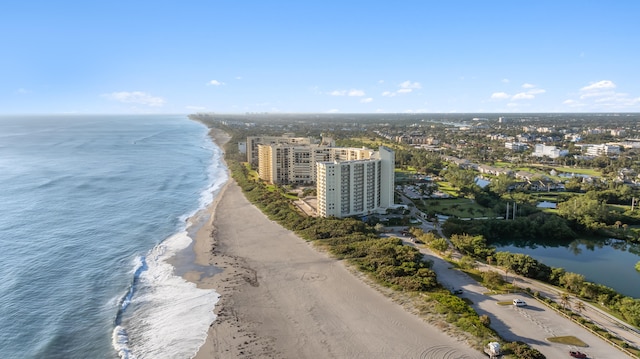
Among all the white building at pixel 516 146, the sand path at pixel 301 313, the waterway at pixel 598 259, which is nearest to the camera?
the sand path at pixel 301 313

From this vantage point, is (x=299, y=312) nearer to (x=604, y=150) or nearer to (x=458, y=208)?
(x=458, y=208)

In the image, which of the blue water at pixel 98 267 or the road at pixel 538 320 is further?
the blue water at pixel 98 267

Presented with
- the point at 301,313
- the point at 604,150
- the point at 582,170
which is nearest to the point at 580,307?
the point at 301,313

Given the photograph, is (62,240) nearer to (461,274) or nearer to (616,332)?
(461,274)

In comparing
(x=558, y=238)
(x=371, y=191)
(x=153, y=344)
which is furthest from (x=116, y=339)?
(x=558, y=238)

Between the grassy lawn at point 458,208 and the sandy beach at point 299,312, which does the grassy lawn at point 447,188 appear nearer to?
the grassy lawn at point 458,208

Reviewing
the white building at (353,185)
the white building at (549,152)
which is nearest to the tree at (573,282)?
the white building at (353,185)

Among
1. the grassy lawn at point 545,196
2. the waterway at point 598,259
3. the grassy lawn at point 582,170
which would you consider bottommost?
the waterway at point 598,259
